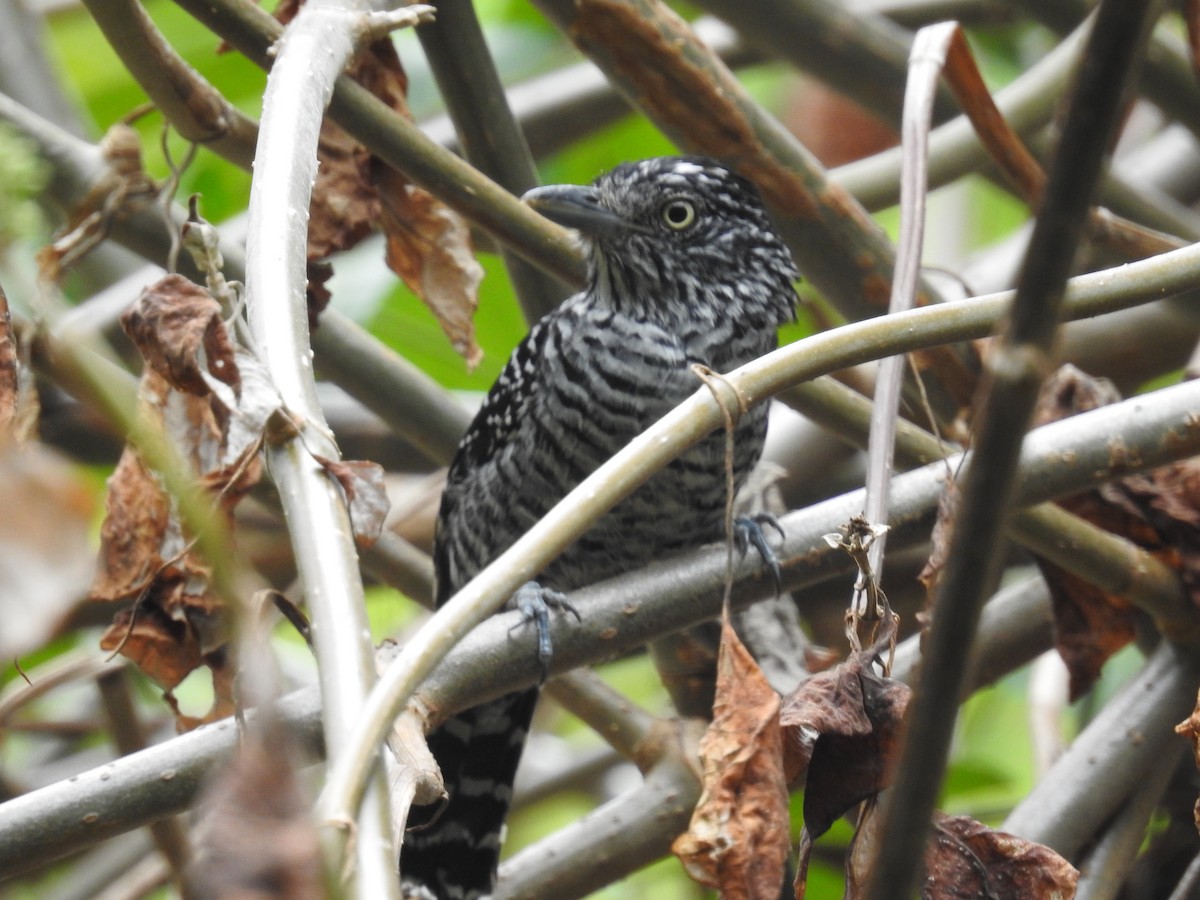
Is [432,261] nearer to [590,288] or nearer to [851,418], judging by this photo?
[590,288]

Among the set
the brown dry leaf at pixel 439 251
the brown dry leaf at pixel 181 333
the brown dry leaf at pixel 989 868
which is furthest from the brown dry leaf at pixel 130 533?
the brown dry leaf at pixel 989 868

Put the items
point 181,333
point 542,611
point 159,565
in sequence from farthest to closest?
point 542,611 → point 159,565 → point 181,333

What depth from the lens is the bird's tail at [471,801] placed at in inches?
110

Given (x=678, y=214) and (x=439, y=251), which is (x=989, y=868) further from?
(x=678, y=214)

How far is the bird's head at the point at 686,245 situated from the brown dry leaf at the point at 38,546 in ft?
7.42

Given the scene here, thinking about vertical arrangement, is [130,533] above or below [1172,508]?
below

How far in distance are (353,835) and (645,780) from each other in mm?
1981

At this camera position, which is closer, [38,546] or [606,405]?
[38,546]

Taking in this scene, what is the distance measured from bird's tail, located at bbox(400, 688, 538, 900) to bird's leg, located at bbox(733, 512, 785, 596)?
0.77 metres

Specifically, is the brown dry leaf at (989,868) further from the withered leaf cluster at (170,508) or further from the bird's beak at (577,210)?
the bird's beak at (577,210)

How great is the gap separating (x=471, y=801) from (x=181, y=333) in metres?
1.56

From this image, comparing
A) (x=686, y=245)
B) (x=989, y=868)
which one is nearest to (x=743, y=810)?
(x=989, y=868)

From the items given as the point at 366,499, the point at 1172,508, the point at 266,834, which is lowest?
the point at 266,834

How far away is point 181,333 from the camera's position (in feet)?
5.55
